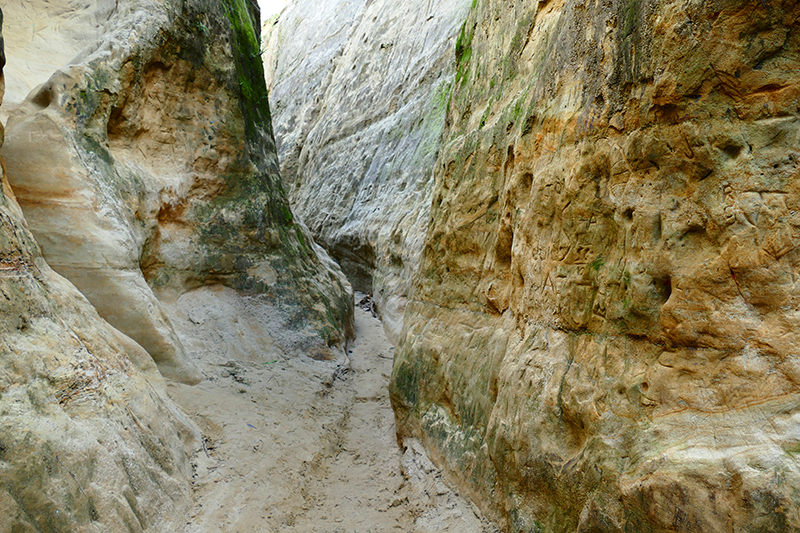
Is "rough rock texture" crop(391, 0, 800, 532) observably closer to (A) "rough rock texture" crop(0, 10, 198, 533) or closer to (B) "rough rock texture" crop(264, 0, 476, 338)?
(A) "rough rock texture" crop(0, 10, 198, 533)

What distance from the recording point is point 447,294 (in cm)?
448

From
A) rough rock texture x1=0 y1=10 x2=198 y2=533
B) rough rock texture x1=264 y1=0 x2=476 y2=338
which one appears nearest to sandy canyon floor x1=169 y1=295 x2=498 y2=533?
rough rock texture x1=0 y1=10 x2=198 y2=533

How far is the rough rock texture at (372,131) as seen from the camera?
32.6ft

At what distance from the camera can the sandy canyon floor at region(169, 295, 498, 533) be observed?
3.44 m

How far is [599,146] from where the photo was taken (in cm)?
242

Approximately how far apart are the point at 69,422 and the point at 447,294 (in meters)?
2.90

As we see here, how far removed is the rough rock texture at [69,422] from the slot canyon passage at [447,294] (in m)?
0.02

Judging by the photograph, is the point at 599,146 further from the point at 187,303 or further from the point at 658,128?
the point at 187,303

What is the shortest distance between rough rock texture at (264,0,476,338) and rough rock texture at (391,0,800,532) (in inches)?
212

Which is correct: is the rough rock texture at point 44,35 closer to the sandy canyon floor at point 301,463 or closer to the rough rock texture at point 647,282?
the sandy canyon floor at point 301,463

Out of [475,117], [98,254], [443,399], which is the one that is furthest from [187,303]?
[475,117]

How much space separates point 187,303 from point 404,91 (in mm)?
8152

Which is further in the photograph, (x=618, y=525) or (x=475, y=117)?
(x=475, y=117)

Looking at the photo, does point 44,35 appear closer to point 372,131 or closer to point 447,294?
point 447,294
